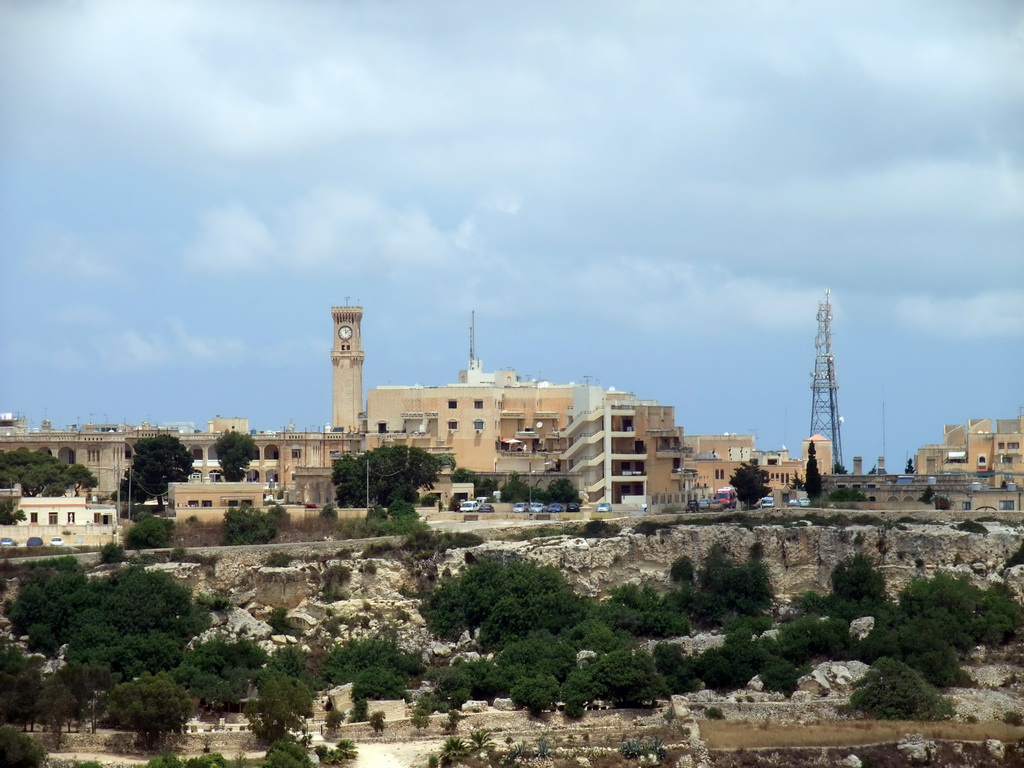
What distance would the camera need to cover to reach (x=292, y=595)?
196 ft

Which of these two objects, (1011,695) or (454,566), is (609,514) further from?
(1011,695)

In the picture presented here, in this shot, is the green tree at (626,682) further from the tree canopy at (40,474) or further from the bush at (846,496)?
the tree canopy at (40,474)

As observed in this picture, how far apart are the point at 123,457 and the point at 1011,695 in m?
42.1

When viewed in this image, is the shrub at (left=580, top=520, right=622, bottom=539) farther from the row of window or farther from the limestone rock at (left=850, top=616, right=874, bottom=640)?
the row of window

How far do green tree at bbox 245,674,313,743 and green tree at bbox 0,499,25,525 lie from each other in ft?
58.2

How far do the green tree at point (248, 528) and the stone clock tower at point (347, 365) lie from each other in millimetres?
25307

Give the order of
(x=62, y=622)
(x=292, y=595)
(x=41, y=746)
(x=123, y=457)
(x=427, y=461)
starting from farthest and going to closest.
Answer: (x=123, y=457)
(x=427, y=461)
(x=292, y=595)
(x=62, y=622)
(x=41, y=746)

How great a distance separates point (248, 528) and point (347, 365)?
2872 cm

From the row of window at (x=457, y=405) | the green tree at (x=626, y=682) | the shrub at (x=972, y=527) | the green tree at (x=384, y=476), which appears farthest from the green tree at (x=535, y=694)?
the row of window at (x=457, y=405)

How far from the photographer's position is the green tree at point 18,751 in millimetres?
45469

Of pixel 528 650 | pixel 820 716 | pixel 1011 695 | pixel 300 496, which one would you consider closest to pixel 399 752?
pixel 528 650

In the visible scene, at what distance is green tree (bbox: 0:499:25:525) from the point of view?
6384cm

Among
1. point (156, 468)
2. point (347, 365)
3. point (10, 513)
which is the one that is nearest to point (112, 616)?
point (10, 513)

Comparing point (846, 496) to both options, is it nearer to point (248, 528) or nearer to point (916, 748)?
point (248, 528)
